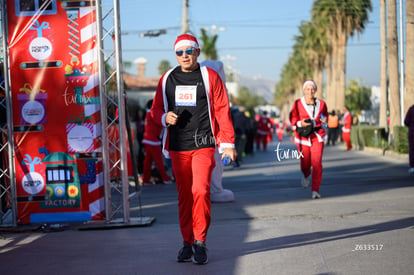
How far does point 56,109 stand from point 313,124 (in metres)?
4.58

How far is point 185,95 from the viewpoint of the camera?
6.69 meters

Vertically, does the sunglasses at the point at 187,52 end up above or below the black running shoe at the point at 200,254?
above

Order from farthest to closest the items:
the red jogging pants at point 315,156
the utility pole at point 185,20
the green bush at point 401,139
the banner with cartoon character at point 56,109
A: the utility pole at point 185,20
the green bush at point 401,139
the red jogging pants at point 315,156
the banner with cartoon character at point 56,109

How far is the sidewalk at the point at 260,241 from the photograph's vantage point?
6359 millimetres

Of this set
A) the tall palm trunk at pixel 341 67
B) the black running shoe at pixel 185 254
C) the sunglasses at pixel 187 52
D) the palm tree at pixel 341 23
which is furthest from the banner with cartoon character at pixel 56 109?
the tall palm trunk at pixel 341 67

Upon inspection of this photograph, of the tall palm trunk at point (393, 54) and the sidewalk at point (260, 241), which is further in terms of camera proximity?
the tall palm trunk at point (393, 54)

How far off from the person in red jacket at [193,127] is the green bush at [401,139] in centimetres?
1709

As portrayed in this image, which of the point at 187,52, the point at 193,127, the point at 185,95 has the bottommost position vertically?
the point at 193,127

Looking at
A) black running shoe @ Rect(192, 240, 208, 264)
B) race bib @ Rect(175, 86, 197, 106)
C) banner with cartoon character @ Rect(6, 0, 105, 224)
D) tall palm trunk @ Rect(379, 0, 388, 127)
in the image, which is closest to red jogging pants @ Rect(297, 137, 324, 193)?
banner with cartoon character @ Rect(6, 0, 105, 224)

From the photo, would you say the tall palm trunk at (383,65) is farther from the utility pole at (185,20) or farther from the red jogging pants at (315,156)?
the red jogging pants at (315,156)

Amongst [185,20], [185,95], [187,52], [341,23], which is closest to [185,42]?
[187,52]

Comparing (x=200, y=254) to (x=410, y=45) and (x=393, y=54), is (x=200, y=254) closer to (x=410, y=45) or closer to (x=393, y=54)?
(x=410, y=45)

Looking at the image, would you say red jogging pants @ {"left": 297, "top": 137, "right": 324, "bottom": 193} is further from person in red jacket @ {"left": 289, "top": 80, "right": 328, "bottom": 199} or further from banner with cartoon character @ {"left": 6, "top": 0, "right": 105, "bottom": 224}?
banner with cartoon character @ {"left": 6, "top": 0, "right": 105, "bottom": 224}

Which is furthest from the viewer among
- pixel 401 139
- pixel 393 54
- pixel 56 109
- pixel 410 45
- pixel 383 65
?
pixel 383 65
